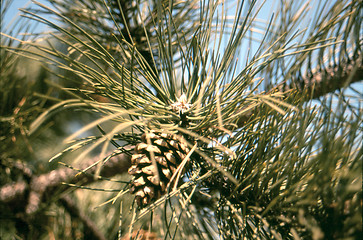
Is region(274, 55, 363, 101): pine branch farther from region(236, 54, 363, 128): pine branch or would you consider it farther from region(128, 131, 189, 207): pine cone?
region(128, 131, 189, 207): pine cone

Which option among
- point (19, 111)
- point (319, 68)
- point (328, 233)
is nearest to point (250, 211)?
point (328, 233)

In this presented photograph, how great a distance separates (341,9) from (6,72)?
0.68m

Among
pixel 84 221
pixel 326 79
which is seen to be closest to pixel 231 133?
pixel 326 79

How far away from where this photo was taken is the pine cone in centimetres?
41

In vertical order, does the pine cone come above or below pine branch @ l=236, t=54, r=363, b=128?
below

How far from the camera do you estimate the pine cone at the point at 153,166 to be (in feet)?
1.34

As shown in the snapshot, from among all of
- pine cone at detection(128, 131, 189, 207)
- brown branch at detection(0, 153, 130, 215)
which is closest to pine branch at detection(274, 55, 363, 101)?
pine cone at detection(128, 131, 189, 207)

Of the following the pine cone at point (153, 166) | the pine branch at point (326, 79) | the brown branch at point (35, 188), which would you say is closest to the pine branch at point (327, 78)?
the pine branch at point (326, 79)

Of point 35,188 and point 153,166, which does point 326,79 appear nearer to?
point 153,166

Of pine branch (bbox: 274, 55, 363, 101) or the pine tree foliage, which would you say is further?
pine branch (bbox: 274, 55, 363, 101)

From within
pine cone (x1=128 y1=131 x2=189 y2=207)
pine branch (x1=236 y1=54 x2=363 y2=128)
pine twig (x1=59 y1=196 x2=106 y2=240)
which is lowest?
pine twig (x1=59 y1=196 x2=106 y2=240)

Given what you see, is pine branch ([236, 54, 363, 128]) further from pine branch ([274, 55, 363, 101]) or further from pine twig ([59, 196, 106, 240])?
pine twig ([59, 196, 106, 240])

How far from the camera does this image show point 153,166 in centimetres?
40

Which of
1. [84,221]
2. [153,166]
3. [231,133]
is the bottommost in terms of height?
[84,221]
